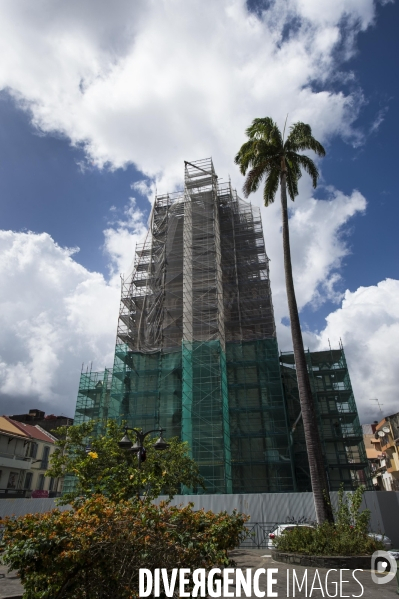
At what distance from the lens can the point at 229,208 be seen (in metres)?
40.8

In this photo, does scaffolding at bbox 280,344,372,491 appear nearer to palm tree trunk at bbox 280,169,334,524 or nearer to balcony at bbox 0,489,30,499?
palm tree trunk at bbox 280,169,334,524

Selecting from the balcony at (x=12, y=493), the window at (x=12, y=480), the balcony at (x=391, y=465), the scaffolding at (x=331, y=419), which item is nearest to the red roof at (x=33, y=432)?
the window at (x=12, y=480)

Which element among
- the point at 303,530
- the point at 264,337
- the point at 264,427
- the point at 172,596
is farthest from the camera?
the point at 264,337

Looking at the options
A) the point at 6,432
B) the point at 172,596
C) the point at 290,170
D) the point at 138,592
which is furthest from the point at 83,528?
the point at 6,432

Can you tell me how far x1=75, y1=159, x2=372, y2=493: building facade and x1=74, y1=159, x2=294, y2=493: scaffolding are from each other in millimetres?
96

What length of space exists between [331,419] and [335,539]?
23.2 metres

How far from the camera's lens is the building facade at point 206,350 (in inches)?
1118

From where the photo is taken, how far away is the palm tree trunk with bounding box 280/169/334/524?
48.0ft

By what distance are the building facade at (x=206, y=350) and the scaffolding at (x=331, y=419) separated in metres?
0.59

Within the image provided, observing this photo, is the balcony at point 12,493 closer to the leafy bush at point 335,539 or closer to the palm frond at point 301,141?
the leafy bush at point 335,539

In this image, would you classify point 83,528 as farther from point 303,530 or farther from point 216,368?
point 216,368

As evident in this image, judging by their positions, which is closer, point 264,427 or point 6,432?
point 264,427

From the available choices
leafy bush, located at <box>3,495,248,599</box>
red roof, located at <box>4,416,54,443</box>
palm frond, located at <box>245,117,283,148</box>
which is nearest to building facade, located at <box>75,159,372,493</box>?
red roof, located at <box>4,416,54,443</box>

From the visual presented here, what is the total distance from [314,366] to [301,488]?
11064mm
